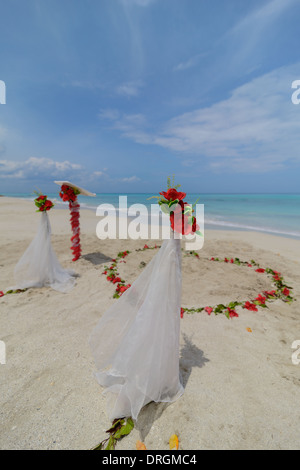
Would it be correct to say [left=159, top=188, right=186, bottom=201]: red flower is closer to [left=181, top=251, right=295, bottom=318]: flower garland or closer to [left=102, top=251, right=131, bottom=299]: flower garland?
[left=181, top=251, right=295, bottom=318]: flower garland

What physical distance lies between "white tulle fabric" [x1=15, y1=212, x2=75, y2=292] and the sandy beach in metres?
0.32

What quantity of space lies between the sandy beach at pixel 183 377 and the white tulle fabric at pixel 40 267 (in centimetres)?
32

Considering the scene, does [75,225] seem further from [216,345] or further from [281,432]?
[281,432]

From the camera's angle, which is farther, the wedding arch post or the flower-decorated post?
the wedding arch post

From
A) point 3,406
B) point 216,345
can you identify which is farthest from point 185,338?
point 3,406

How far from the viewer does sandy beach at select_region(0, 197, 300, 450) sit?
7.89ft

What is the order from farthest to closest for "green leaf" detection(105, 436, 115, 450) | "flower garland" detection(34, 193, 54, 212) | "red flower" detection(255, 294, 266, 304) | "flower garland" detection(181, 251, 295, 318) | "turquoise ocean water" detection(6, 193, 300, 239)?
"turquoise ocean water" detection(6, 193, 300, 239)
"flower garland" detection(34, 193, 54, 212)
"red flower" detection(255, 294, 266, 304)
"flower garland" detection(181, 251, 295, 318)
"green leaf" detection(105, 436, 115, 450)

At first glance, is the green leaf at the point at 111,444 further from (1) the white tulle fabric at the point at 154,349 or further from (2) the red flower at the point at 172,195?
(2) the red flower at the point at 172,195

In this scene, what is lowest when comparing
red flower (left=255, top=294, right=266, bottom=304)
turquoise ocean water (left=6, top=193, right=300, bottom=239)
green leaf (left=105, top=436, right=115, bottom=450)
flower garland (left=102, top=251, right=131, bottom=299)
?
green leaf (left=105, top=436, right=115, bottom=450)

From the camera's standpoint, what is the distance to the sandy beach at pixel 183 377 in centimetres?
241

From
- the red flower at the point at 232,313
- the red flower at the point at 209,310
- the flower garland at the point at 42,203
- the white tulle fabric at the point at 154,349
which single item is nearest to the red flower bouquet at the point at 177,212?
the white tulle fabric at the point at 154,349

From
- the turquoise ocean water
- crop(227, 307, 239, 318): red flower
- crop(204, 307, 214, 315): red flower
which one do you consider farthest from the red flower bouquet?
crop(227, 307, 239, 318): red flower

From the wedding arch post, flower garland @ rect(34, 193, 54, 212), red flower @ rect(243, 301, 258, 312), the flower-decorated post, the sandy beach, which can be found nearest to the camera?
the sandy beach
